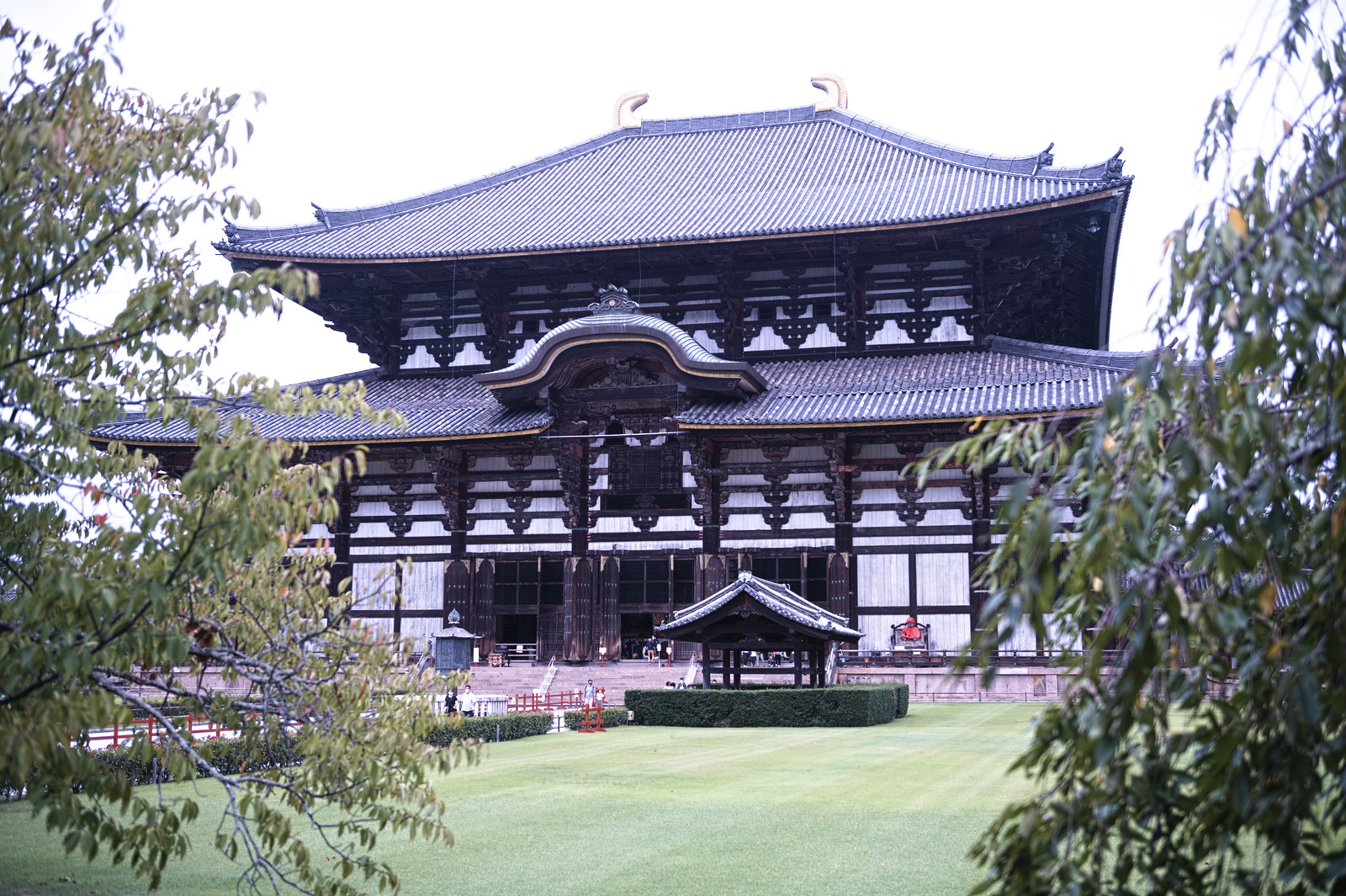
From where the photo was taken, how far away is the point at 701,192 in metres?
38.0

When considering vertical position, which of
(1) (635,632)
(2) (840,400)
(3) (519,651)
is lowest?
(3) (519,651)

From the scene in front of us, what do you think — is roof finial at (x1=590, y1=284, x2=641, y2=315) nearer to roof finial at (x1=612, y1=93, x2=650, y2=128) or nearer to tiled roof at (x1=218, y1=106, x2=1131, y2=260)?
tiled roof at (x1=218, y1=106, x2=1131, y2=260)

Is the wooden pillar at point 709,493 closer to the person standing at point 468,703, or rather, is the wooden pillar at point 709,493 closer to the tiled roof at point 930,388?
the tiled roof at point 930,388

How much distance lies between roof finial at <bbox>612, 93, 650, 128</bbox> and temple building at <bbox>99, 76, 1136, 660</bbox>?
8740mm

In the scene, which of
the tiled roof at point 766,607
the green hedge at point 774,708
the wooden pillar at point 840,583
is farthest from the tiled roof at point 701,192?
the green hedge at point 774,708

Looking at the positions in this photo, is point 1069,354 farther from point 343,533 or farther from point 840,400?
point 343,533

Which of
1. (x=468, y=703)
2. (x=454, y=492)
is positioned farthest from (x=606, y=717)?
(x=454, y=492)

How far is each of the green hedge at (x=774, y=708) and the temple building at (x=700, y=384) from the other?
6481 millimetres

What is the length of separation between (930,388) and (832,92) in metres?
18.0

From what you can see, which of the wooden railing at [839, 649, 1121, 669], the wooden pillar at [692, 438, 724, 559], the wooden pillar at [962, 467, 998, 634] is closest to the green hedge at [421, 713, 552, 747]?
the wooden pillar at [692, 438, 724, 559]

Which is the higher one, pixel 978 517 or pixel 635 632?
pixel 978 517

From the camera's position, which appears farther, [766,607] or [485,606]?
[485,606]

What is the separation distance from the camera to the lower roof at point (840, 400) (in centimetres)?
2769

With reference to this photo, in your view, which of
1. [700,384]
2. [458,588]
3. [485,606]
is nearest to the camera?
[700,384]
